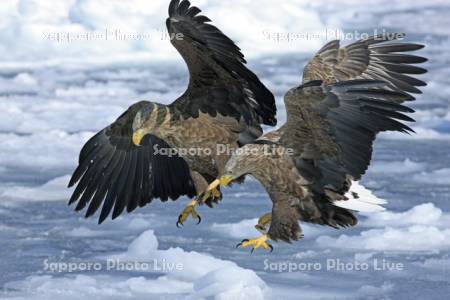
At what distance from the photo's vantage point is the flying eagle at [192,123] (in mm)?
8484

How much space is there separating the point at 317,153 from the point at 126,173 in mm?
2339

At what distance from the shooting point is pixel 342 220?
26.1 feet

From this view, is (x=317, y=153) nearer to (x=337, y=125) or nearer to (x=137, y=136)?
(x=337, y=125)

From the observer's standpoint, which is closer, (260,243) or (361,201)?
(260,243)

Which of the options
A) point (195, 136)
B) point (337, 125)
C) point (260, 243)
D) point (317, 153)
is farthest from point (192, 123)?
point (337, 125)

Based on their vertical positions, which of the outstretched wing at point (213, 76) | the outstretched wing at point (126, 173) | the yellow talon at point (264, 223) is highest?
the outstretched wing at point (213, 76)

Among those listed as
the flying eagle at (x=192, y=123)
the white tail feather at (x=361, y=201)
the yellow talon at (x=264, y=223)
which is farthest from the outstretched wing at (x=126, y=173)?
the white tail feather at (x=361, y=201)

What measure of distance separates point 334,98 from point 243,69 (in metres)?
1.31

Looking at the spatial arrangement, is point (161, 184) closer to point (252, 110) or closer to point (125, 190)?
point (125, 190)

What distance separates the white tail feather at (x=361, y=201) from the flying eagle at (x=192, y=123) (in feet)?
3.51

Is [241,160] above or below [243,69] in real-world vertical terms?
below

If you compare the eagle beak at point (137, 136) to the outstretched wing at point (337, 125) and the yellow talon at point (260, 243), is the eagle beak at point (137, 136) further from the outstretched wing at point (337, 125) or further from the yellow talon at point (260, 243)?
the yellow talon at point (260, 243)

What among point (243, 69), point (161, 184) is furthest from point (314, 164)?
point (161, 184)

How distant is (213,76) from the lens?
870 centimetres
